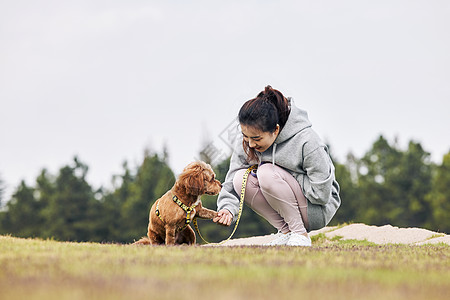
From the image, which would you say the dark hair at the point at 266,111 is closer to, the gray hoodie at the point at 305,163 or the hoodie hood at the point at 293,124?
the hoodie hood at the point at 293,124

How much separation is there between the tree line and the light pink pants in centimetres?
2456

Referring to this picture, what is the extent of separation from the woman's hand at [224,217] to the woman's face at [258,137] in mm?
816

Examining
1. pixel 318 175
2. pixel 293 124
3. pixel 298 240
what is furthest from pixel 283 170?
pixel 298 240

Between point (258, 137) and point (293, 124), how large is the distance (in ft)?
1.72

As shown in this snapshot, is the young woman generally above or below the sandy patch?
above

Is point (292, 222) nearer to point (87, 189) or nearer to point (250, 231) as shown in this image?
point (250, 231)

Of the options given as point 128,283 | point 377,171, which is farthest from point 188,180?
point 377,171

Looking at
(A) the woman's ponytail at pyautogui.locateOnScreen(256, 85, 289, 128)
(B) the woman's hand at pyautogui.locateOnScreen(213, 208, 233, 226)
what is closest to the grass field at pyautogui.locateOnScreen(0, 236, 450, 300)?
(B) the woman's hand at pyautogui.locateOnScreen(213, 208, 233, 226)

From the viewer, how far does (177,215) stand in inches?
228

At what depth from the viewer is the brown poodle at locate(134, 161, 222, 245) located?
580cm

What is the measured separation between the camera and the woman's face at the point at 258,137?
5.64 metres

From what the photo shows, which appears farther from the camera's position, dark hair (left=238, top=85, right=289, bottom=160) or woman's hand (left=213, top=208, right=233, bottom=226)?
woman's hand (left=213, top=208, right=233, bottom=226)

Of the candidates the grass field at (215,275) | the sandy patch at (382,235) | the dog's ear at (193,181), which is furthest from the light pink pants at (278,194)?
the sandy patch at (382,235)

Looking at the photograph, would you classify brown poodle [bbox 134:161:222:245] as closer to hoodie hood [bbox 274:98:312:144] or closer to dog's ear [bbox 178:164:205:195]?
dog's ear [bbox 178:164:205:195]
